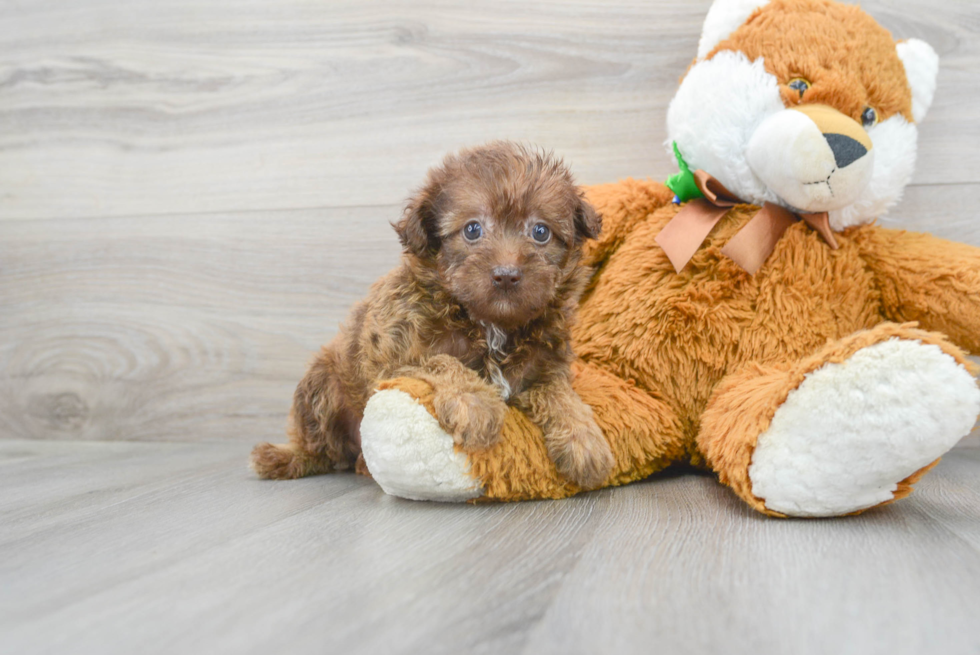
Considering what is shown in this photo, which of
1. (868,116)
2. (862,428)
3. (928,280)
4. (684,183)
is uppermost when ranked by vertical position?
(868,116)

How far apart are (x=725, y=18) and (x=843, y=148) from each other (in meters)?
0.47

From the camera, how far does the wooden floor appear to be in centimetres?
117

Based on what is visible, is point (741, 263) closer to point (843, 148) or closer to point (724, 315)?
point (724, 315)

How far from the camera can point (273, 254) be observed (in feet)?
7.98

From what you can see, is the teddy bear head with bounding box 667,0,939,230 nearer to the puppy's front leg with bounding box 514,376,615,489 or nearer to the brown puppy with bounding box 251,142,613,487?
the brown puppy with bounding box 251,142,613,487

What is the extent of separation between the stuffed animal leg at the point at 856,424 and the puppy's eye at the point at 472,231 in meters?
0.63

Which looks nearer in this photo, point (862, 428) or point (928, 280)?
point (862, 428)

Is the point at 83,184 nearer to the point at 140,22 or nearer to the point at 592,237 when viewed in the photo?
the point at 140,22

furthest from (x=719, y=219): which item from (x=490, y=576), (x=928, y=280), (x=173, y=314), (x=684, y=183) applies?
(x=173, y=314)

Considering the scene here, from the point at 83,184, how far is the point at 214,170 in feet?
1.66

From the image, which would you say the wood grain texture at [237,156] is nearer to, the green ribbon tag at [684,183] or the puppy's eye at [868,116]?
the green ribbon tag at [684,183]

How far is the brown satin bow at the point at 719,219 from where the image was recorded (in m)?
1.65

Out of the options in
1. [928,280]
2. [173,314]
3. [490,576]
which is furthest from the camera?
[173,314]

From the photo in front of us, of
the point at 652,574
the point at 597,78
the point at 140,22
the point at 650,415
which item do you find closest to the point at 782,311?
the point at 650,415
